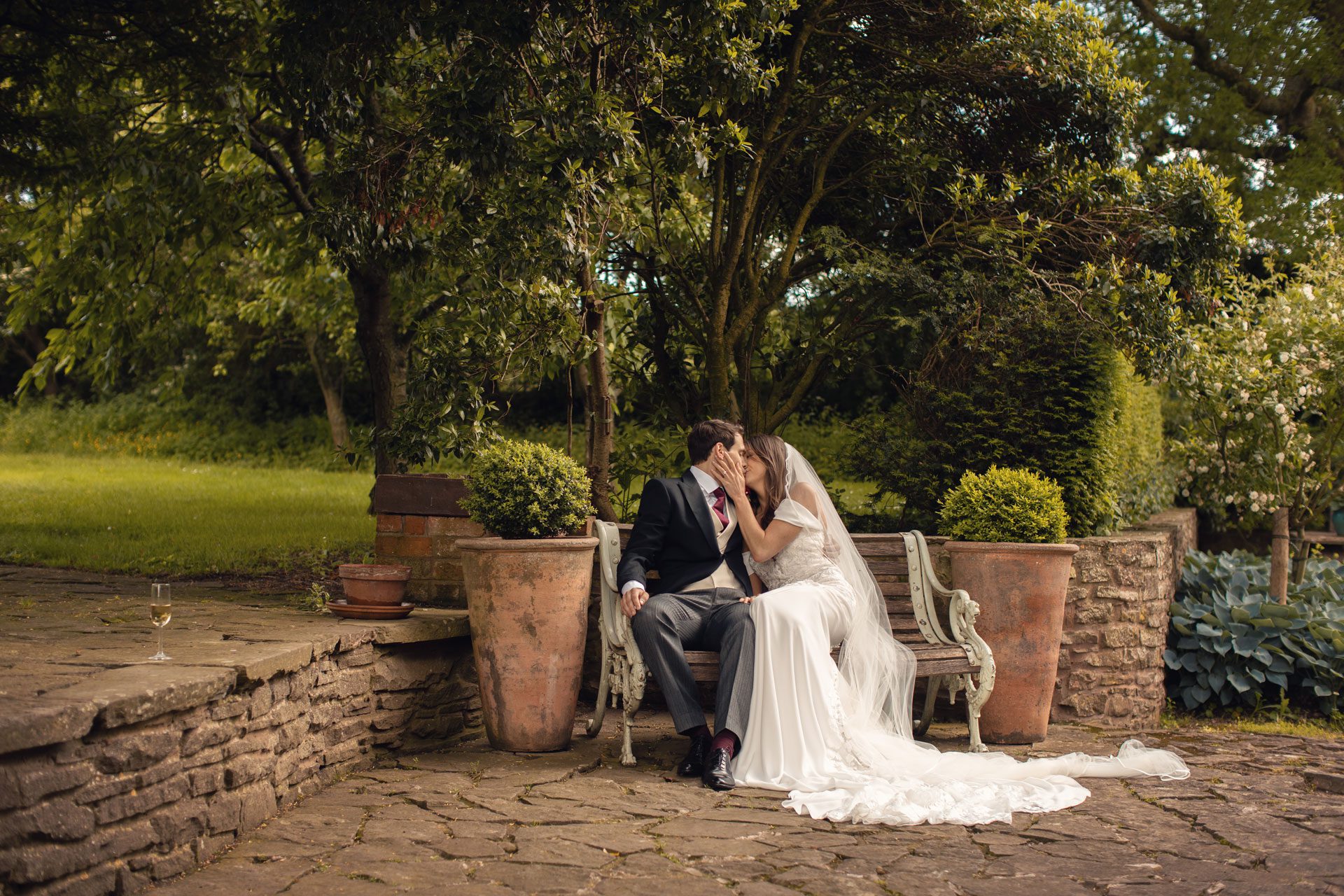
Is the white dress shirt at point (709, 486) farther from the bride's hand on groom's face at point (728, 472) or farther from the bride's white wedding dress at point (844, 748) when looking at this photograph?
the bride's white wedding dress at point (844, 748)

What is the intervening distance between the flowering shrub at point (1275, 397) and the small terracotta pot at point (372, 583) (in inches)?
223

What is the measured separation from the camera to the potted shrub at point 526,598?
16.9 ft

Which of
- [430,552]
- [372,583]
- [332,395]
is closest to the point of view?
[372,583]

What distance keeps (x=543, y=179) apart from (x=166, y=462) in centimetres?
1702

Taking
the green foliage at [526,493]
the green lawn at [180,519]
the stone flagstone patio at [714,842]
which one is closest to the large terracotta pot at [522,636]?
the green foliage at [526,493]

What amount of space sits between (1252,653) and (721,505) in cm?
409

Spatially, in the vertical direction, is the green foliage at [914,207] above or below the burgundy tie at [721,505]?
above

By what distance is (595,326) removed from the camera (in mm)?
6910

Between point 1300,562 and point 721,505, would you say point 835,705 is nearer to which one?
Answer: point 721,505

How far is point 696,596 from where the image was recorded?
5.32 m

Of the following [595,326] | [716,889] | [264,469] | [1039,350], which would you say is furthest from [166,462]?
[716,889]

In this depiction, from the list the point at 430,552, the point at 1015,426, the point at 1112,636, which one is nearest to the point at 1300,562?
the point at 1112,636

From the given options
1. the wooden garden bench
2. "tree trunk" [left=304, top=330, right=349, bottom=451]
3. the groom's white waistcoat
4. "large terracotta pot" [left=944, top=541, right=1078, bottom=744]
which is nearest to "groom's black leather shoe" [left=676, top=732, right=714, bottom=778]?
the wooden garden bench

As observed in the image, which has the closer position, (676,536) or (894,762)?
(894,762)
